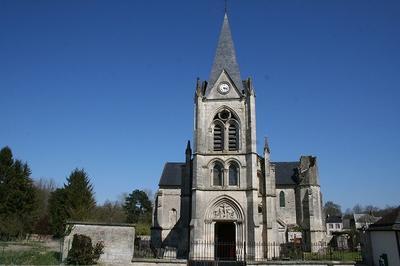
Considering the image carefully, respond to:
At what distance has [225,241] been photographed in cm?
2962

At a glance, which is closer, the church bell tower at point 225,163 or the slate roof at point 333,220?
the church bell tower at point 225,163

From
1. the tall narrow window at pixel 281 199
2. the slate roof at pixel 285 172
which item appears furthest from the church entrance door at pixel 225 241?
the slate roof at pixel 285 172

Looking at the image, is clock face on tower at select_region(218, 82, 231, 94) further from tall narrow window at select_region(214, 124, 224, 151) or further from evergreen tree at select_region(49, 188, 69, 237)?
evergreen tree at select_region(49, 188, 69, 237)

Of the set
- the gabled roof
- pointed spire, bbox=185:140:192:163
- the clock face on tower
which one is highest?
the clock face on tower

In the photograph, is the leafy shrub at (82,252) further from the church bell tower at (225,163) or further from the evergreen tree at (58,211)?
the evergreen tree at (58,211)

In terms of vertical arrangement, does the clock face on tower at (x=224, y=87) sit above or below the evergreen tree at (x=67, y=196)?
above

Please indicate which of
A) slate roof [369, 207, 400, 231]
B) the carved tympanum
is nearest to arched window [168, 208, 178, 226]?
the carved tympanum

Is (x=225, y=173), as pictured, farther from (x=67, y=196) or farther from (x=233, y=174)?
(x=67, y=196)

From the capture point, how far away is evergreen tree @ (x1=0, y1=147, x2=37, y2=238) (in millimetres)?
43709

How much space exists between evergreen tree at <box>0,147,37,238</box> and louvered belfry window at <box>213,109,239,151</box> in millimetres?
27122

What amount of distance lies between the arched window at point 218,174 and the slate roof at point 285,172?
59.5 ft

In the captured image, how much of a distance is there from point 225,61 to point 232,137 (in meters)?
7.73

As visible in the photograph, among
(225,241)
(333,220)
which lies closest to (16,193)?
(225,241)

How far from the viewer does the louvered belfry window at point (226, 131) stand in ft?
96.2
